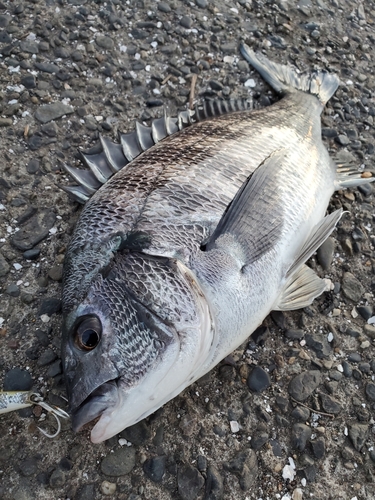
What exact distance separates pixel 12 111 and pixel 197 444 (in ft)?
8.84

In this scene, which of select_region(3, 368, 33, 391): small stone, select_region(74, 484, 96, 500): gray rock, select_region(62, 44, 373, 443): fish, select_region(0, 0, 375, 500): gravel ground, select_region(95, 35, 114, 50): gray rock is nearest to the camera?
select_region(62, 44, 373, 443): fish

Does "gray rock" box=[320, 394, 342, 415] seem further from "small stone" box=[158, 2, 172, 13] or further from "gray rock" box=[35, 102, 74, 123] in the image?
"small stone" box=[158, 2, 172, 13]

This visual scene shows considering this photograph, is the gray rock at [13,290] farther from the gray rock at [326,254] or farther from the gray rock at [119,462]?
the gray rock at [326,254]

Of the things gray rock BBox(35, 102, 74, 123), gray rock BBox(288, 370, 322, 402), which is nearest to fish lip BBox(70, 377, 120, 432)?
gray rock BBox(288, 370, 322, 402)

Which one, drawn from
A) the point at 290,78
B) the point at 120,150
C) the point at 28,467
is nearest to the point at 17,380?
the point at 28,467

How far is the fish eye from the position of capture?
1820mm

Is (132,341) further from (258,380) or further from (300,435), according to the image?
(300,435)

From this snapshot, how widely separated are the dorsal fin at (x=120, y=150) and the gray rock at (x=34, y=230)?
14.7 inches

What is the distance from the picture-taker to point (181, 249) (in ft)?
6.93

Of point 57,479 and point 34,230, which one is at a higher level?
point 34,230

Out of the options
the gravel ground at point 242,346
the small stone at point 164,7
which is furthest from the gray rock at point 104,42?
the small stone at point 164,7

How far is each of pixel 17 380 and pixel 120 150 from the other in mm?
1514

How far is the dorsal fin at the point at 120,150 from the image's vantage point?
264 centimetres

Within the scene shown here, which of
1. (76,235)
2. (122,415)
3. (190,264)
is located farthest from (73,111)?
(122,415)
